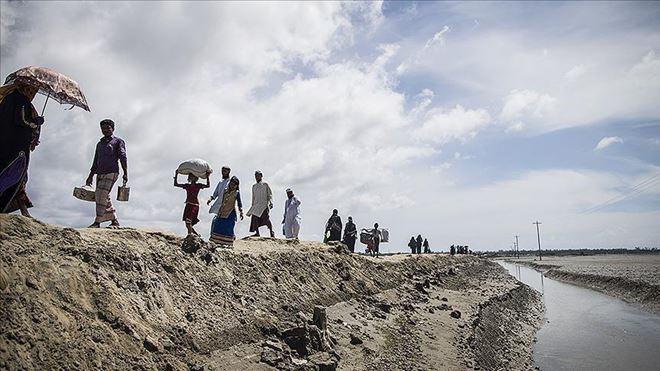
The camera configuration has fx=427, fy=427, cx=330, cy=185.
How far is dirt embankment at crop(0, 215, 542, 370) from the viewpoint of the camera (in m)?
4.71

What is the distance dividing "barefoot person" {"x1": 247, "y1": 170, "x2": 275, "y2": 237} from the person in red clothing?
124 inches

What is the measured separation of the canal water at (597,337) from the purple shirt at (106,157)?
465 inches

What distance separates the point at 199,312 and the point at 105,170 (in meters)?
3.07

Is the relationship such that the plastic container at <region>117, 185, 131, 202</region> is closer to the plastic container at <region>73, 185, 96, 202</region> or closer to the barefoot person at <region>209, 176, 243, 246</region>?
the plastic container at <region>73, 185, 96, 202</region>

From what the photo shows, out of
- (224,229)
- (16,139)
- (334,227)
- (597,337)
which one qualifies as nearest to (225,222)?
(224,229)

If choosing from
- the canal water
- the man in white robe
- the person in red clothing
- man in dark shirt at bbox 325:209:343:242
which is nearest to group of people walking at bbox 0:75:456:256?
the person in red clothing

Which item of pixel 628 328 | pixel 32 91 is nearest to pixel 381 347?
pixel 32 91

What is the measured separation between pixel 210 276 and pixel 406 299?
8.01m

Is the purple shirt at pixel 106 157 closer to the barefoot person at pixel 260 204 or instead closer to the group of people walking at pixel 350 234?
the barefoot person at pixel 260 204

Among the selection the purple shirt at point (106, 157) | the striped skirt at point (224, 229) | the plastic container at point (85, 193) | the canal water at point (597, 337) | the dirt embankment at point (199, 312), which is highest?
the purple shirt at point (106, 157)

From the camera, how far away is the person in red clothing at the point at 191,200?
368 inches

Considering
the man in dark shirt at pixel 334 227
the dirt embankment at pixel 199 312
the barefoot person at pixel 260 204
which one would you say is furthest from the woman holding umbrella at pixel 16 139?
the man in dark shirt at pixel 334 227

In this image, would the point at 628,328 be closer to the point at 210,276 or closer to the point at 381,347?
the point at 381,347

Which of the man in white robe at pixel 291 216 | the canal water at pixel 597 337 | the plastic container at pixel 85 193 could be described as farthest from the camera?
the man in white robe at pixel 291 216
